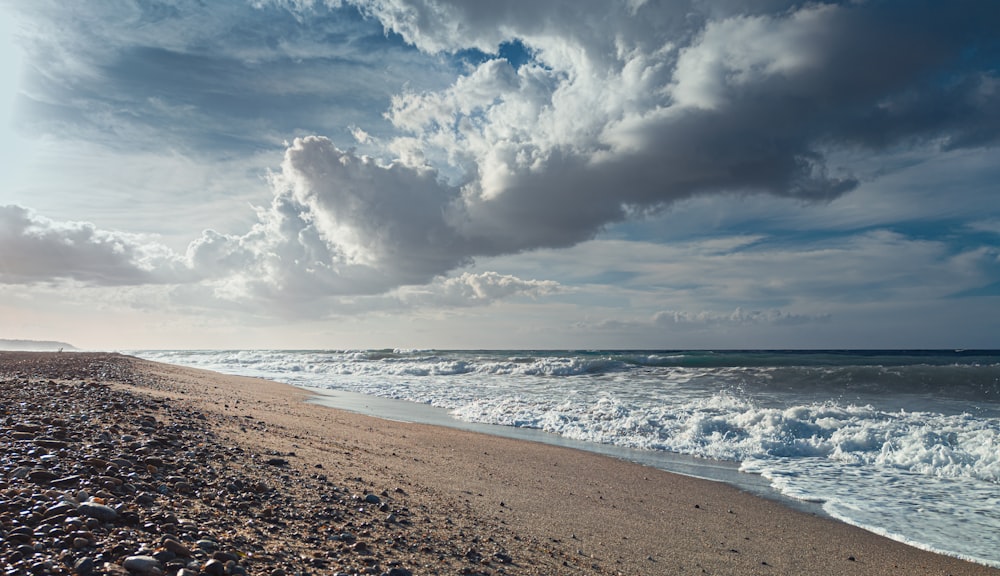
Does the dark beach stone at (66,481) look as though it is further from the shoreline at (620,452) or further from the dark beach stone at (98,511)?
the shoreline at (620,452)

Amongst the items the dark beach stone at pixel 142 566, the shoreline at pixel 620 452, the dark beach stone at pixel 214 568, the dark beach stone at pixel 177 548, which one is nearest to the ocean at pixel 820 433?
the shoreline at pixel 620 452

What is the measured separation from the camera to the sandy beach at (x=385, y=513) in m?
3.36

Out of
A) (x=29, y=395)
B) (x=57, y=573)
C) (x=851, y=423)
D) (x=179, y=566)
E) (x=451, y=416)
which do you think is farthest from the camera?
(x=451, y=416)

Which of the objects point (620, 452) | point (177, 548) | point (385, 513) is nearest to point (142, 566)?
point (177, 548)

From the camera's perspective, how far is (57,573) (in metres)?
2.63

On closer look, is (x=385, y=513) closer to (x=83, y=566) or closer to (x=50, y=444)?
(x=83, y=566)

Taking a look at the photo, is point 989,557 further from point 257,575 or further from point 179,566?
point 179,566

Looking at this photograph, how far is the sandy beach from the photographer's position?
3.36 meters

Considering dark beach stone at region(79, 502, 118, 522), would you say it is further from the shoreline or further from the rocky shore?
the shoreline

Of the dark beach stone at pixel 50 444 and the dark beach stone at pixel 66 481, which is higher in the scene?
the dark beach stone at pixel 50 444

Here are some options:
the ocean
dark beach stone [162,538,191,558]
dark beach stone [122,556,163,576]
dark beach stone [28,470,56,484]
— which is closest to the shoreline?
the ocean

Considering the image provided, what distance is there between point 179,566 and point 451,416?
39.2 ft

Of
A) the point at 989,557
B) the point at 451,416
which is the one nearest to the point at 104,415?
the point at 451,416

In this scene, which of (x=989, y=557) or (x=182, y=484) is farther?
(x=989, y=557)
